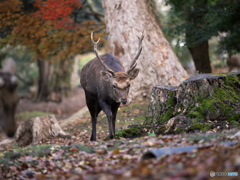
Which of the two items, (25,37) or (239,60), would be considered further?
(239,60)

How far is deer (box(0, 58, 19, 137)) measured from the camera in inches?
125

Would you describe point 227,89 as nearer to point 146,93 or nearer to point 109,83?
point 109,83

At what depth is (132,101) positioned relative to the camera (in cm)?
1373

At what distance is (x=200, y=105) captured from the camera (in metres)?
7.76

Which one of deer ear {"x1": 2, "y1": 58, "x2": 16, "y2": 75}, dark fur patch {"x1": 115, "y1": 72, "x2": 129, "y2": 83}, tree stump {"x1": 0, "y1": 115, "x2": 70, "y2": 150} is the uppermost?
dark fur patch {"x1": 115, "y1": 72, "x2": 129, "y2": 83}

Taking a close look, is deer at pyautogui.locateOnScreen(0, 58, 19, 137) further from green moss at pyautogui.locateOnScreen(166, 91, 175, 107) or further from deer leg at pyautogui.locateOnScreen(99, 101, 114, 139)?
green moss at pyautogui.locateOnScreen(166, 91, 175, 107)

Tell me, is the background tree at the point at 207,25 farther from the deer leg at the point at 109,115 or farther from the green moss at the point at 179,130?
the green moss at the point at 179,130

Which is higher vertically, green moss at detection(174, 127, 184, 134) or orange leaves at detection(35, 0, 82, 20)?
orange leaves at detection(35, 0, 82, 20)

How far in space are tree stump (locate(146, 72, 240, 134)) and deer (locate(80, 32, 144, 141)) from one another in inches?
36.2

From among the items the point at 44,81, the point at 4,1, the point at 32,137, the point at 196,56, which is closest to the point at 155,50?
the point at 196,56

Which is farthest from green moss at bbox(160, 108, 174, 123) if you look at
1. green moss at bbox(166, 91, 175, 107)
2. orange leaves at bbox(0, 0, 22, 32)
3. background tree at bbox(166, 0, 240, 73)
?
orange leaves at bbox(0, 0, 22, 32)

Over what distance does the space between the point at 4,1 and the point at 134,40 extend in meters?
5.74

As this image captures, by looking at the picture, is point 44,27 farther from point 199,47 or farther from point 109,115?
point 109,115

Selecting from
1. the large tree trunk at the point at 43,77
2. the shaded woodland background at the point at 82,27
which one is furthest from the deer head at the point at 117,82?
the large tree trunk at the point at 43,77
